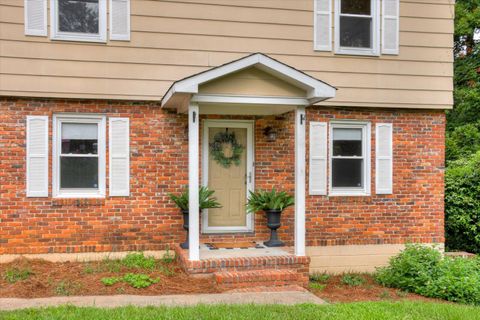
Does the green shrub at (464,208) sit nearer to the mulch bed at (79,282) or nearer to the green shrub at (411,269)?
the green shrub at (411,269)

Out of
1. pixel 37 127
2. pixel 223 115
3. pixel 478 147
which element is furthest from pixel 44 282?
pixel 478 147

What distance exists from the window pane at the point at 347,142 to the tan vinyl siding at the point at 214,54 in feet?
1.93

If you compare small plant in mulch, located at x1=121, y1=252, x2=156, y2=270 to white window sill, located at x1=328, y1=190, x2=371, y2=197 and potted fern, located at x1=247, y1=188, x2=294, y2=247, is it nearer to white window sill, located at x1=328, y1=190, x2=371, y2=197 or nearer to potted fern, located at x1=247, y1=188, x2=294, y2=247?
potted fern, located at x1=247, y1=188, x2=294, y2=247

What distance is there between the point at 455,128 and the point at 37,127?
12.8m

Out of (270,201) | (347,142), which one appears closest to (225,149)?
(270,201)

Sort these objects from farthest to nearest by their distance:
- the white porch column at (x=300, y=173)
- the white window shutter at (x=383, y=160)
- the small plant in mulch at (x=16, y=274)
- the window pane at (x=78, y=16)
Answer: the white window shutter at (x=383, y=160) < the window pane at (x=78, y=16) < the white porch column at (x=300, y=173) < the small plant in mulch at (x=16, y=274)

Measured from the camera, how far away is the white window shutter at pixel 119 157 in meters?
7.99

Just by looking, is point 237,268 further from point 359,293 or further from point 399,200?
point 399,200

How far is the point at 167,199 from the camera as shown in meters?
8.20

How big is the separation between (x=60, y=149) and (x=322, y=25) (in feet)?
16.9

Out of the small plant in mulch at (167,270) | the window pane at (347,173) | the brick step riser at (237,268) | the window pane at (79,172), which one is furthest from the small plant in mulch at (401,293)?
the window pane at (79,172)

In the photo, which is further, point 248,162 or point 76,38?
point 248,162

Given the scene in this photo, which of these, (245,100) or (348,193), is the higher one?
(245,100)

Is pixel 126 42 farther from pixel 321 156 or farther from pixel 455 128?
Result: pixel 455 128
